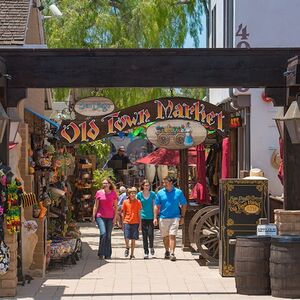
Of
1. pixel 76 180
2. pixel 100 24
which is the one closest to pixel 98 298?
pixel 76 180

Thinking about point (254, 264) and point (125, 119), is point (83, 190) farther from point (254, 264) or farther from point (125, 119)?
point (254, 264)

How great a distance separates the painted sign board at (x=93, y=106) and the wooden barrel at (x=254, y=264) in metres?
5.40

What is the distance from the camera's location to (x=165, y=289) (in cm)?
1372

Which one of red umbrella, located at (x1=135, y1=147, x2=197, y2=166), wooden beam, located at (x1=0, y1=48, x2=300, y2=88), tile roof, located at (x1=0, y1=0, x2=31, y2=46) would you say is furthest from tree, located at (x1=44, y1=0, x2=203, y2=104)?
wooden beam, located at (x1=0, y1=48, x2=300, y2=88)

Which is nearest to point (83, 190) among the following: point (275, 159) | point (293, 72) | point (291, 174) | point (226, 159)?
point (226, 159)

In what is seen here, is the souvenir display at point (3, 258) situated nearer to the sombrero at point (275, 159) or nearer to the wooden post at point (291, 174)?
the wooden post at point (291, 174)

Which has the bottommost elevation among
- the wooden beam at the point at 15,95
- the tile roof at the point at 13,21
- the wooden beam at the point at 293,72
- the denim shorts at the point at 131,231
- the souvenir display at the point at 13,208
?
the denim shorts at the point at 131,231

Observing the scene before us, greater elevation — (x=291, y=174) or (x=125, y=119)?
(x=125, y=119)

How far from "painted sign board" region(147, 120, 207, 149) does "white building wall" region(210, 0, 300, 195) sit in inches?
78.6

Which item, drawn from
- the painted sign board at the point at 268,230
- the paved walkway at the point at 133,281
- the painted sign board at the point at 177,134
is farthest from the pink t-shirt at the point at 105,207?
the painted sign board at the point at 268,230

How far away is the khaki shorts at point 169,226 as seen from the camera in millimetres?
18219

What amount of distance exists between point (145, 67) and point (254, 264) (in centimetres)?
335

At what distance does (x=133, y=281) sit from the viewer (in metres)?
14.8

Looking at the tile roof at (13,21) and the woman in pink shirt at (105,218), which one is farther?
the woman in pink shirt at (105,218)
